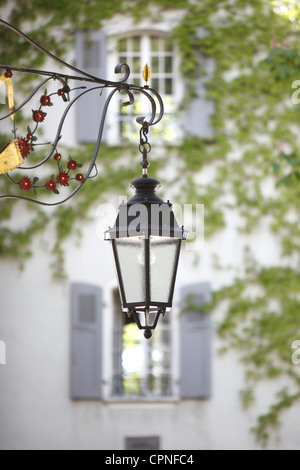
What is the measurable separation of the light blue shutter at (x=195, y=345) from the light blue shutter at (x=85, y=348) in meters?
0.96

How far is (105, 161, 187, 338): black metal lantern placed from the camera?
11.4ft

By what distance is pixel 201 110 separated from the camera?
10.1 meters

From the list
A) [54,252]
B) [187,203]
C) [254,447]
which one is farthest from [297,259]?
[54,252]

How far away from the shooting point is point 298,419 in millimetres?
9906

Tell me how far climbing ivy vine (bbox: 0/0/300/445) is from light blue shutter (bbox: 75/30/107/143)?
5.8 inches

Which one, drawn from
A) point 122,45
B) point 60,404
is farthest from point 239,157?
point 60,404

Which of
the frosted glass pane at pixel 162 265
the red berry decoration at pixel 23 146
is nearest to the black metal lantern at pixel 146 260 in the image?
the frosted glass pane at pixel 162 265

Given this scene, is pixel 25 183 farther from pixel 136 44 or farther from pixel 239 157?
pixel 136 44

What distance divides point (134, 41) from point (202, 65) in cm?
90

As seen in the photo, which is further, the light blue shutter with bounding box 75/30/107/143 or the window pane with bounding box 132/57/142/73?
the window pane with bounding box 132/57/142/73

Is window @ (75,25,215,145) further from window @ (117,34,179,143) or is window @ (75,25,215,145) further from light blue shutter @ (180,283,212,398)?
light blue shutter @ (180,283,212,398)

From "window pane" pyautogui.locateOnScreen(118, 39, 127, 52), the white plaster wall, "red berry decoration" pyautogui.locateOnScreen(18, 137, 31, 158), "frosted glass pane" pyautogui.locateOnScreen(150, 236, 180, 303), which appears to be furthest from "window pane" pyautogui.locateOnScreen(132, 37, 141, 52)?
"frosted glass pane" pyautogui.locateOnScreen(150, 236, 180, 303)

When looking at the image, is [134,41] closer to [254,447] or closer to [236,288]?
[236,288]

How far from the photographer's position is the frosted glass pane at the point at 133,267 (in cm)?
348
